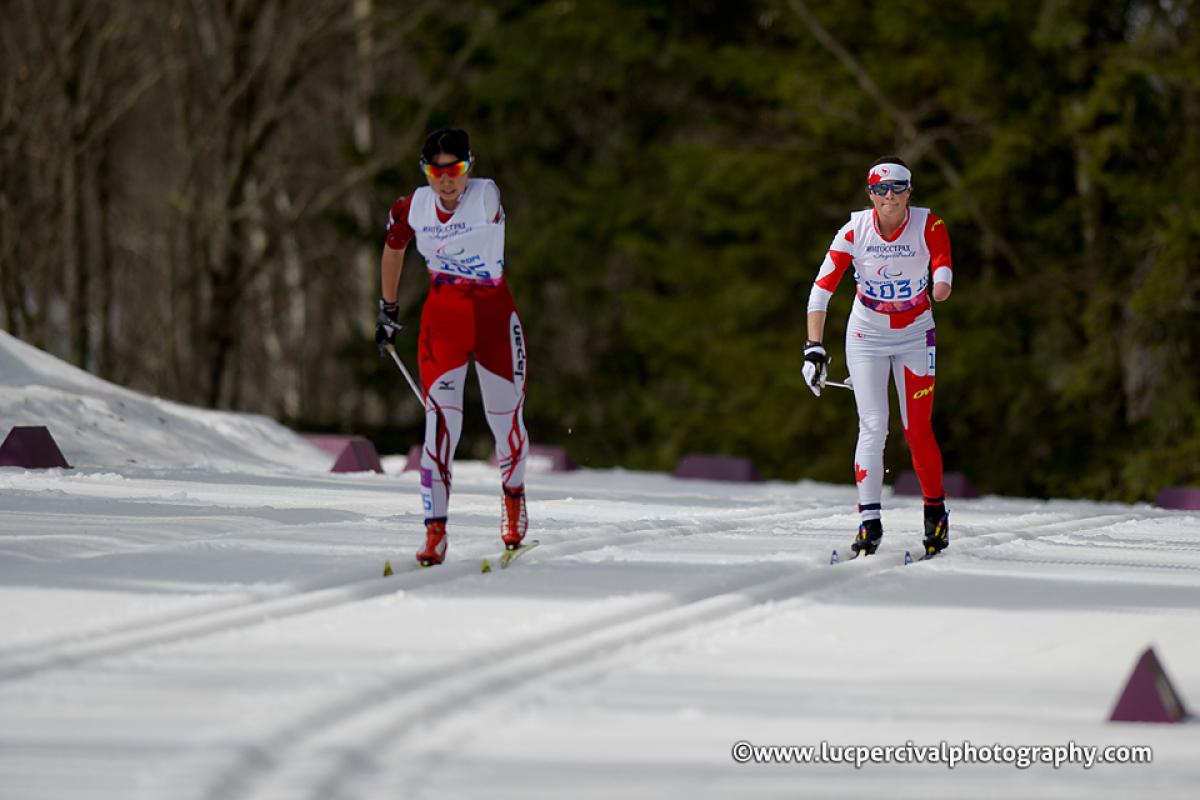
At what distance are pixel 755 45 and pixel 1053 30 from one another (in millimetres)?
6841

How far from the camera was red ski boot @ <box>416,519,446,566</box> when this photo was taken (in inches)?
329

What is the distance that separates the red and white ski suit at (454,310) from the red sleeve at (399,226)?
52 mm

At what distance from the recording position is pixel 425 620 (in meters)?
6.86

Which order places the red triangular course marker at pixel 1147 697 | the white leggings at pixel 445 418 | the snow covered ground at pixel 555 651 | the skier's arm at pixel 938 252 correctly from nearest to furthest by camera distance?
the snow covered ground at pixel 555 651 < the red triangular course marker at pixel 1147 697 < the white leggings at pixel 445 418 < the skier's arm at pixel 938 252

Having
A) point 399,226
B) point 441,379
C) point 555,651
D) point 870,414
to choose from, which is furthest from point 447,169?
point 555,651

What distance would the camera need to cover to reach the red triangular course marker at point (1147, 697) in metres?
5.35

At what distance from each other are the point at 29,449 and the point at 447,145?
574cm

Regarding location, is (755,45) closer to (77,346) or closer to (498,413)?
(77,346)

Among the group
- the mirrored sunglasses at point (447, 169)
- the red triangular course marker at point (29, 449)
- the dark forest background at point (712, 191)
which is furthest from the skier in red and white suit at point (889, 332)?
the dark forest background at point (712, 191)

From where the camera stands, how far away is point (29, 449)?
1291 centimetres

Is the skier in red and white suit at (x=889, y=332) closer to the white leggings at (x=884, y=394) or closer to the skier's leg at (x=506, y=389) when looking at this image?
the white leggings at (x=884, y=394)

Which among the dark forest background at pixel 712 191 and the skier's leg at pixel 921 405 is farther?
the dark forest background at pixel 712 191

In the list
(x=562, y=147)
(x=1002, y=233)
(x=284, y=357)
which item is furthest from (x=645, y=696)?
(x=284, y=357)

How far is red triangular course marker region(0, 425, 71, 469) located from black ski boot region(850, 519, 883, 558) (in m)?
6.23
